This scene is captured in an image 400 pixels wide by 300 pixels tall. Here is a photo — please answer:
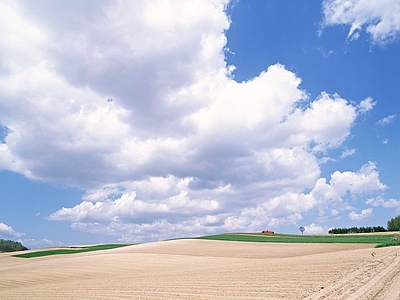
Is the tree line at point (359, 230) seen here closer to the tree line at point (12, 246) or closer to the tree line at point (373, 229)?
the tree line at point (373, 229)

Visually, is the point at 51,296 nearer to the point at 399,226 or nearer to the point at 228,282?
the point at 228,282

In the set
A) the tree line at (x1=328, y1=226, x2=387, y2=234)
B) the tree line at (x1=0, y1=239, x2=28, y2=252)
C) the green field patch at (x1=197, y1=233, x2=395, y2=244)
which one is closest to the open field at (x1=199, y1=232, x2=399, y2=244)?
the green field patch at (x1=197, y1=233, x2=395, y2=244)

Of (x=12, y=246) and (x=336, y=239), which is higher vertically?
(x=12, y=246)

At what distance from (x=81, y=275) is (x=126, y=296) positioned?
509 inches

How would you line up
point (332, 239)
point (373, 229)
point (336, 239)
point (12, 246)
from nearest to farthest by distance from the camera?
point (336, 239) → point (332, 239) → point (373, 229) → point (12, 246)

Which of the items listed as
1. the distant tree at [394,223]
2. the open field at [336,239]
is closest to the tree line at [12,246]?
the open field at [336,239]

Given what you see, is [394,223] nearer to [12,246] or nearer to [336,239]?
[336,239]

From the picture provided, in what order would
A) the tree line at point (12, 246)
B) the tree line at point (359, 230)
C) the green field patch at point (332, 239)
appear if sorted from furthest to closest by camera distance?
the tree line at point (12, 246), the tree line at point (359, 230), the green field patch at point (332, 239)

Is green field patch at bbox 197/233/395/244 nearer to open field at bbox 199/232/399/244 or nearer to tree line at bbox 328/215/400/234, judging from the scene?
open field at bbox 199/232/399/244

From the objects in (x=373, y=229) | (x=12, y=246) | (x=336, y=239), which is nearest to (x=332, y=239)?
(x=336, y=239)

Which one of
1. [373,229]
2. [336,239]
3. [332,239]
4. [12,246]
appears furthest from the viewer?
[12,246]

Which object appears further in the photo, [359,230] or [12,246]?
[12,246]

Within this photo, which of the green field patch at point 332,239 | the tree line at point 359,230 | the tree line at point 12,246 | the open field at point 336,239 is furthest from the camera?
the tree line at point 12,246

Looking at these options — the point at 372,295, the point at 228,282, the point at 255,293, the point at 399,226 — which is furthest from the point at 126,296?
the point at 399,226
